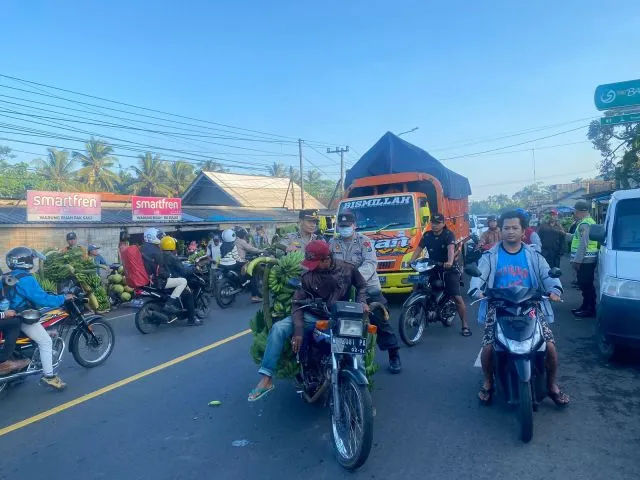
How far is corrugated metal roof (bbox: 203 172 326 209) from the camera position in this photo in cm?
2959

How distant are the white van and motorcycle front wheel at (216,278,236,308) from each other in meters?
7.13

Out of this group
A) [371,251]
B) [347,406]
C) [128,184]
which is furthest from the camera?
[128,184]

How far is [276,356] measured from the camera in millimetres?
3957

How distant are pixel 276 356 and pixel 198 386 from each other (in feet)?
5.08

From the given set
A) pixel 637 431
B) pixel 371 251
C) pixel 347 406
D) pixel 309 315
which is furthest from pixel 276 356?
pixel 637 431

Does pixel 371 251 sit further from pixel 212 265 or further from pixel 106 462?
pixel 212 265

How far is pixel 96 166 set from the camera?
118 ft

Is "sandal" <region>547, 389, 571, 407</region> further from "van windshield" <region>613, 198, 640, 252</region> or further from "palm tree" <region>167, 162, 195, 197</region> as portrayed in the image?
"palm tree" <region>167, 162, 195, 197</region>

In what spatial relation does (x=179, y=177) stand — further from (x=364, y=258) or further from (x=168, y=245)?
(x=364, y=258)

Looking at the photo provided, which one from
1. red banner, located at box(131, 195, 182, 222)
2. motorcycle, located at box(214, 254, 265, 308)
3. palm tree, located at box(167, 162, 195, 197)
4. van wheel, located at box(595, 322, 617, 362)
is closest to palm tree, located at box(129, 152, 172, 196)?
palm tree, located at box(167, 162, 195, 197)

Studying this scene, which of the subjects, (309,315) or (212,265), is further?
(212,265)

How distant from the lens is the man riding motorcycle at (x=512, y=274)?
13.0ft

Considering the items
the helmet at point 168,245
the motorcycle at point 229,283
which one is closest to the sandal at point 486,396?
the helmet at point 168,245

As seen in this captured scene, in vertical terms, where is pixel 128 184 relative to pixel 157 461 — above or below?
above
